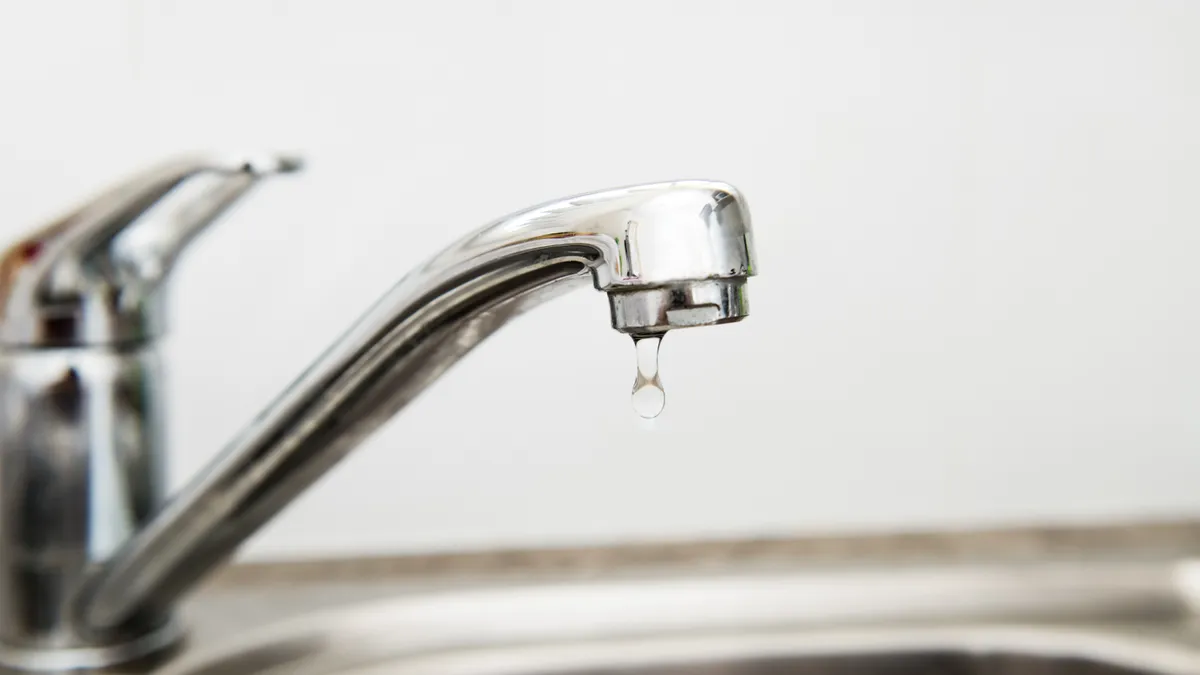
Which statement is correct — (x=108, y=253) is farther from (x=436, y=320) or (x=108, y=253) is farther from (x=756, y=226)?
(x=756, y=226)

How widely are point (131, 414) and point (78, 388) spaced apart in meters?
0.03

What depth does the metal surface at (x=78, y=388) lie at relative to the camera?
0.44m

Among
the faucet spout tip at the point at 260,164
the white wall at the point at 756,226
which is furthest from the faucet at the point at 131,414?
the white wall at the point at 756,226

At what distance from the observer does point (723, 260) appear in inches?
12.4

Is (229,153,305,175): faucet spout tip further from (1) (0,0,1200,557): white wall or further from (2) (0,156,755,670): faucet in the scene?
(1) (0,0,1200,557): white wall

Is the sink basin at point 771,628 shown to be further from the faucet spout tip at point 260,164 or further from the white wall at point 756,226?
the faucet spout tip at point 260,164

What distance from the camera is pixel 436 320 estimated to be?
14.9 inches

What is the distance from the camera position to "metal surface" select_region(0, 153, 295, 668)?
44 centimetres

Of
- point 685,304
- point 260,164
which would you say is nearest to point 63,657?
point 260,164

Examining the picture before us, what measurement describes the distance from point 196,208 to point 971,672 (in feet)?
1.48

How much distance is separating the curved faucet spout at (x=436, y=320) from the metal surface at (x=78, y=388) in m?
0.02

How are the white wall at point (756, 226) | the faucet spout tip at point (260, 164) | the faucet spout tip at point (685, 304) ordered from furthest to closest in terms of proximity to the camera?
the white wall at point (756, 226), the faucet spout tip at point (260, 164), the faucet spout tip at point (685, 304)

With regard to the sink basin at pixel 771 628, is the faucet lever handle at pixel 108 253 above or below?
above

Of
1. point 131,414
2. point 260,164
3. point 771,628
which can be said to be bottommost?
point 771,628
